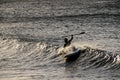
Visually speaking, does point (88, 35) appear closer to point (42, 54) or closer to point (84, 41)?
point (84, 41)

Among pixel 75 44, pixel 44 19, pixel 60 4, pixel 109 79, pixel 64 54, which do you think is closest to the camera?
pixel 109 79

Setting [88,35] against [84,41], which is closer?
[84,41]

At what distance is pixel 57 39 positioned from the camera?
48.1 m

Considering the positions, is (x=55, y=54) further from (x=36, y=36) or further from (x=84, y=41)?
(x=36, y=36)

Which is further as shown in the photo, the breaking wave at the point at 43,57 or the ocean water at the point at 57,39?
the breaking wave at the point at 43,57

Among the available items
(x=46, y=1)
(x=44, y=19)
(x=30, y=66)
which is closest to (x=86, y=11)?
(x=44, y=19)

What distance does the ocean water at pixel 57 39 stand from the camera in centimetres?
3641

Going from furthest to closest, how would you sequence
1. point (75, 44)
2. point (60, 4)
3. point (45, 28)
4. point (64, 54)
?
point (60, 4)
point (45, 28)
point (75, 44)
point (64, 54)

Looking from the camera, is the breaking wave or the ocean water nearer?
the ocean water

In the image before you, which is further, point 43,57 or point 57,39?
point 57,39

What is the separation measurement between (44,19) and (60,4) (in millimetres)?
13658

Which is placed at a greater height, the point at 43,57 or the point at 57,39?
the point at 43,57

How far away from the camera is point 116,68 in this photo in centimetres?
3675

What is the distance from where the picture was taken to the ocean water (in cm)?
3641
